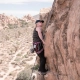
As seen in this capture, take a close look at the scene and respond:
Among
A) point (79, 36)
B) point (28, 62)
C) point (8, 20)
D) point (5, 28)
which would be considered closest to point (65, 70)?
point (79, 36)

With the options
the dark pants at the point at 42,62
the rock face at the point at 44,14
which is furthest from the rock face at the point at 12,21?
the dark pants at the point at 42,62

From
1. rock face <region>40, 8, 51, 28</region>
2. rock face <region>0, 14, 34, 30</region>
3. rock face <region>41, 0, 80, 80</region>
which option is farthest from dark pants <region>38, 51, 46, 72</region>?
rock face <region>0, 14, 34, 30</region>

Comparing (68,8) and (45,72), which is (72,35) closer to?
(68,8)

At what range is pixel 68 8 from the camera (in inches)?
251

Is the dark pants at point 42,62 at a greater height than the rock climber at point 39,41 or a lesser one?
lesser

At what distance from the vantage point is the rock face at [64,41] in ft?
17.8

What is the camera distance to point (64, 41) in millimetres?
6070

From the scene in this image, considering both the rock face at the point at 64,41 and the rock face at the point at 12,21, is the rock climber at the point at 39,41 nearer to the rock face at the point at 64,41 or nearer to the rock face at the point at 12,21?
the rock face at the point at 64,41

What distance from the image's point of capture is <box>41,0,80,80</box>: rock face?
5438 mm

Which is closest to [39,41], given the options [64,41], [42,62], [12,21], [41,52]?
[41,52]

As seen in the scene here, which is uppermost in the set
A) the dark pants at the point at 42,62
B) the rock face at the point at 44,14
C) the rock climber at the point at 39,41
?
the rock face at the point at 44,14

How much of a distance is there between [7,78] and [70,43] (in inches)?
984

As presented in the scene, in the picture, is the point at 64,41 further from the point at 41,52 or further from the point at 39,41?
the point at 41,52

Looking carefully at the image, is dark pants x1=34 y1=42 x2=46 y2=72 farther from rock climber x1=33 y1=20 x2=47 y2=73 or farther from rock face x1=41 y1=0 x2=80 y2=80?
rock face x1=41 y1=0 x2=80 y2=80
